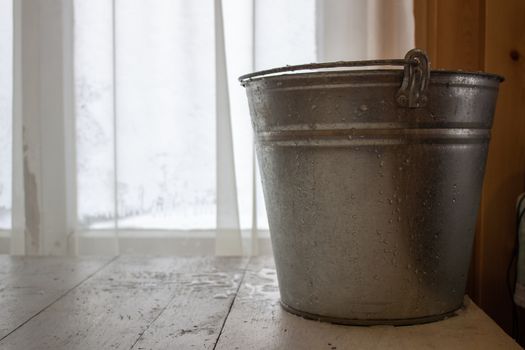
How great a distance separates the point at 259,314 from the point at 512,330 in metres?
0.63

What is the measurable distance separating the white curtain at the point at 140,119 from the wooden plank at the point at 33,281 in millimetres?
325

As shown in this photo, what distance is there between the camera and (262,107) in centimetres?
102

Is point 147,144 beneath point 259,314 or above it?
above

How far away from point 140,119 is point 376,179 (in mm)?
1004

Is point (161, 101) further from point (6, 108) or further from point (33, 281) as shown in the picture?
point (33, 281)

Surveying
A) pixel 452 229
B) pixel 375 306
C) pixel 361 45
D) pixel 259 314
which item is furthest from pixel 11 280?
pixel 361 45

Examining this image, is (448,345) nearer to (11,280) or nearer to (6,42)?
(11,280)

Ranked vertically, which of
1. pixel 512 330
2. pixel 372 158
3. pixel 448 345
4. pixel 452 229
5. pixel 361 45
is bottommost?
pixel 512 330

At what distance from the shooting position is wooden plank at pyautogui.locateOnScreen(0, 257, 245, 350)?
92 cm

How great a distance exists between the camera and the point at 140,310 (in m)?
1.07

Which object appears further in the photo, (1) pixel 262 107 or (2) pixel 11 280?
(2) pixel 11 280

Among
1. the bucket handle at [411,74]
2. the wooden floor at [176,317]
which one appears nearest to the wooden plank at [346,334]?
the wooden floor at [176,317]

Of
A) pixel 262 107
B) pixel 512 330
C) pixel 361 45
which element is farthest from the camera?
pixel 361 45

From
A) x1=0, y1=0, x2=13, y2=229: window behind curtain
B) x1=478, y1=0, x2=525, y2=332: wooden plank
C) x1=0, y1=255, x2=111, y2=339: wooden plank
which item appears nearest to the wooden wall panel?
x1=478, y1=0, x2=525, y2=332: wooden plank
